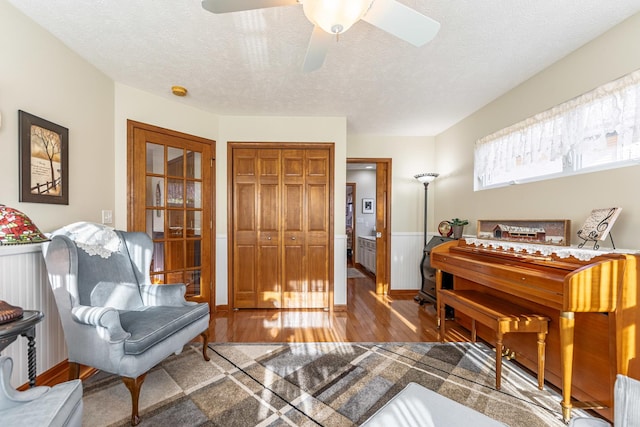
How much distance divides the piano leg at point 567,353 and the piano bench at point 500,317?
21cm

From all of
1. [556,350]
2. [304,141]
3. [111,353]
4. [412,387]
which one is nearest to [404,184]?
[304,141]

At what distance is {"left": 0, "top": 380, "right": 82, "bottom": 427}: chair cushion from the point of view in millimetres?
957

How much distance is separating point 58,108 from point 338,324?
311 centimetres

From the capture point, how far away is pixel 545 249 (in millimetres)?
1924

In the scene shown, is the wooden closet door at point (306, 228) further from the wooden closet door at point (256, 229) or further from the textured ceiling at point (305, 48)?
the textured ceiling at point (305, 48)

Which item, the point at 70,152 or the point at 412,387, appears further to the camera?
the point at 70,152

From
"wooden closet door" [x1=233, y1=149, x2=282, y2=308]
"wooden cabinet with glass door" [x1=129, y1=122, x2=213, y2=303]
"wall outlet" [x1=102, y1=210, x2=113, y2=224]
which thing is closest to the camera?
"wall outlet" [x1=102, y1=210, x2=113, y2=224]

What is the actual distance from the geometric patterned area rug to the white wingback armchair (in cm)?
21

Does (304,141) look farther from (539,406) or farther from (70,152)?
(539,406)

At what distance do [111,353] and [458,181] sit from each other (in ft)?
12.5

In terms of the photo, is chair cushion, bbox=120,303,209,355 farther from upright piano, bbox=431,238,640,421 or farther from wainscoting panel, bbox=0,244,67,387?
upright piano, bbox=431,238,640,421

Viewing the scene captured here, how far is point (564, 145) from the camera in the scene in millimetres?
2072

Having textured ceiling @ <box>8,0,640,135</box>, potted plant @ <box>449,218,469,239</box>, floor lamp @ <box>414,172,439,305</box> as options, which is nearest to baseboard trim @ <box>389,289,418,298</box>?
floor lamp @ <box>414,172,439,305</box>

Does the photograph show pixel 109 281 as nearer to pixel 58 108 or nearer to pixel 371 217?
pixel 58 108
